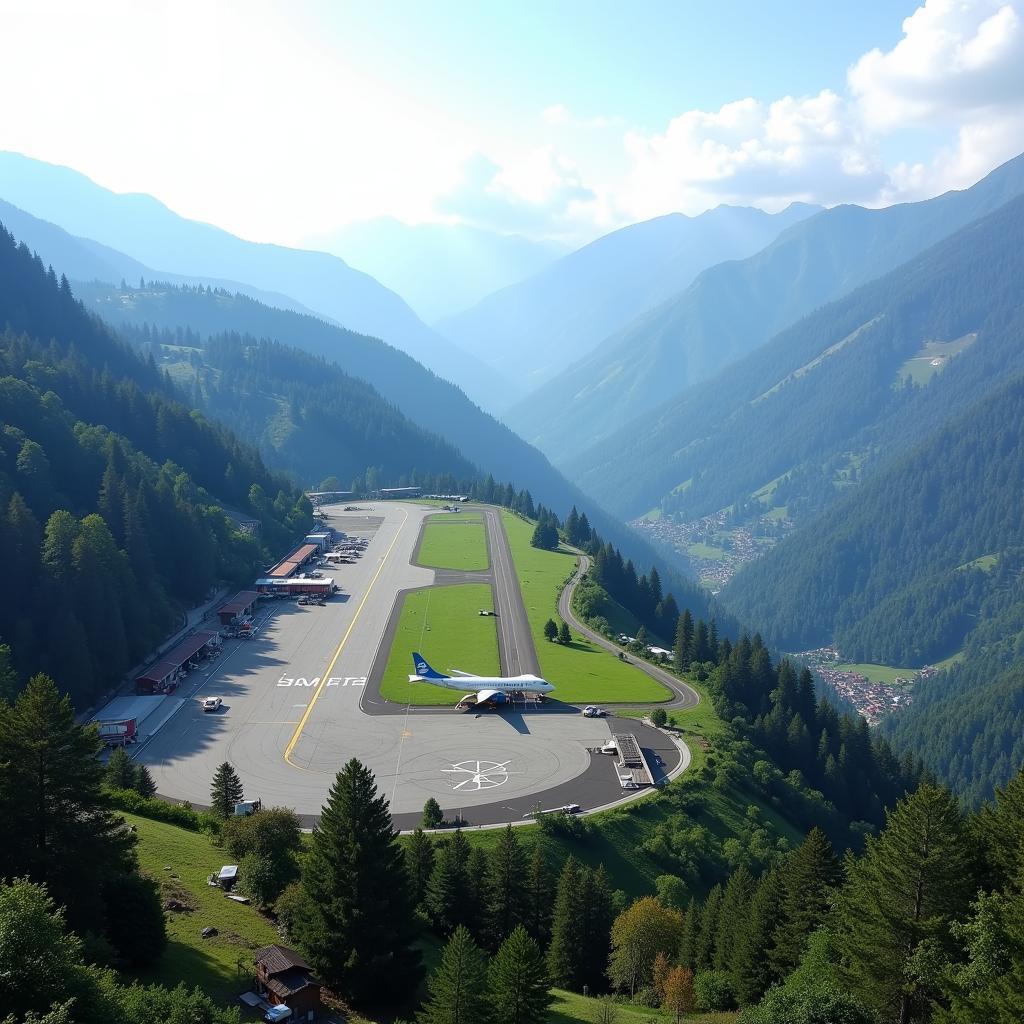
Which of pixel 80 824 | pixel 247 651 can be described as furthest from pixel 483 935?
pixel 247 651

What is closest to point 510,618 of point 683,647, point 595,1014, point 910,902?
point 683,647

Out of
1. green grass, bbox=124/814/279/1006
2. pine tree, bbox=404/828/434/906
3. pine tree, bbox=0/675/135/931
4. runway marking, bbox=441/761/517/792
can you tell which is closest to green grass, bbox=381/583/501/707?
runway marking, bbox=441/761/517/792

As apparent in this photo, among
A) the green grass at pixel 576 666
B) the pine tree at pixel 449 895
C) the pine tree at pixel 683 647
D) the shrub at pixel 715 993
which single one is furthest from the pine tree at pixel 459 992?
the pine tree at pixel 683 647

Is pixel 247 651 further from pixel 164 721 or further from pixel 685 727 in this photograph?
pixel 685 727

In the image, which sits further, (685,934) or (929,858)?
(685,934)

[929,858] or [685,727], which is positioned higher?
[929,858]

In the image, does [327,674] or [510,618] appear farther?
[510,618]

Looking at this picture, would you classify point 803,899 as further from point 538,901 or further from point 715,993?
point 538,901
